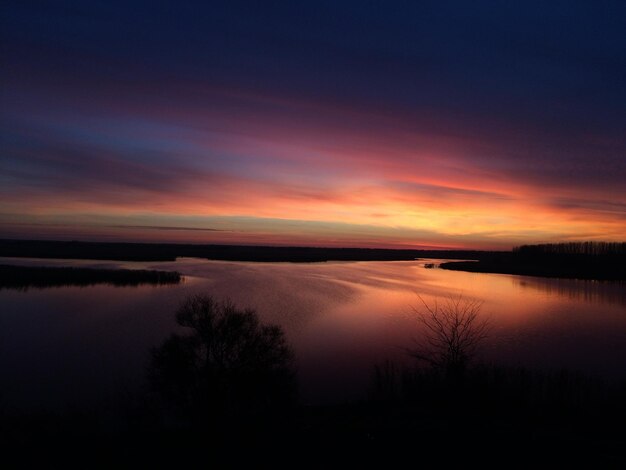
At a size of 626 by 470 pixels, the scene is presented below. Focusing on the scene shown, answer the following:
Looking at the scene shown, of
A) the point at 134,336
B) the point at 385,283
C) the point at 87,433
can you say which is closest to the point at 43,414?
the point at 87,433

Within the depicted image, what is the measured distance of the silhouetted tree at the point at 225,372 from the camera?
1268 centimetres

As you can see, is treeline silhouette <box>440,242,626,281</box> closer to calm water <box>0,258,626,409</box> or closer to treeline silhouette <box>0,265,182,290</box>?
calm water <box>0,258,626,409</box>

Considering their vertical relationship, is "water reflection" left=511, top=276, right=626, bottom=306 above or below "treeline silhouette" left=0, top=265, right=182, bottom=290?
above

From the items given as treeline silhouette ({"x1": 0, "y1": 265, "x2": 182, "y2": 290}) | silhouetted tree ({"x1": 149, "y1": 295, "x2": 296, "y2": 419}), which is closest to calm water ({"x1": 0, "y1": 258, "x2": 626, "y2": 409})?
silhouetted tree ({"x1": 149, "y1": 295, "x2": 296, "y2": 419})

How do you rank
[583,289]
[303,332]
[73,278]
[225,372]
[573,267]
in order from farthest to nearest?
[573,267], [73,278], [583,289], [303,332], [225,372]

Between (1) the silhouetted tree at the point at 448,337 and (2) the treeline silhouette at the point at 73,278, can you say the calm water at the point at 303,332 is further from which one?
(2) the treeline silhouette at the point at 73,278

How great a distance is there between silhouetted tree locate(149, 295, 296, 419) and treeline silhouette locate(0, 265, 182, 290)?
27.4 metres

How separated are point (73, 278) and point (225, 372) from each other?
33.2 metres

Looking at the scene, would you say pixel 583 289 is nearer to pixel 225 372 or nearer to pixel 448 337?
pixel 448 337

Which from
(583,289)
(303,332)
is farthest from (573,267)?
(303,332)

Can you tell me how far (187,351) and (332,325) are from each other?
11019mm

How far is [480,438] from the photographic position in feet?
26.3

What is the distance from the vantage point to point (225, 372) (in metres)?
13.3

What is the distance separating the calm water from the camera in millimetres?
14609
